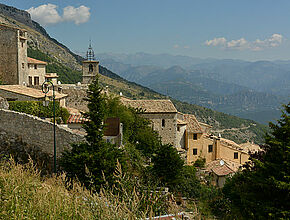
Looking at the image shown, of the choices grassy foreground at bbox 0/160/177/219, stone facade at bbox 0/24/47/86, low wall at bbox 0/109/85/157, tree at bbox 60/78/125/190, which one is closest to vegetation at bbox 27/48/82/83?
stone facade at bbox 0/24/47/86

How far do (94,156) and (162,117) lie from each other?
74.9 ft

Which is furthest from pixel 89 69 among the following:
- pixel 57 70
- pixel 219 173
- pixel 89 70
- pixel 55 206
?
pixel 57 70

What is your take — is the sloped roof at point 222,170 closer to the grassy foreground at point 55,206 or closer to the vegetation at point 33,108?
the vegetation at point 33,108

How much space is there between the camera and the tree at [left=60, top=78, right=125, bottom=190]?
1128cm

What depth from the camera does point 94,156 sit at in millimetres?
11586

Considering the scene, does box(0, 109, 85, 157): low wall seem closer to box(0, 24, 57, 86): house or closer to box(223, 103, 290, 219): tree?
box(223, 103, 290, 219): tree

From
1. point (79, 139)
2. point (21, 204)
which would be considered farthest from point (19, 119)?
point (21, 204)

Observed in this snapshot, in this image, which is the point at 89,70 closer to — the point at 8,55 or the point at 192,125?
the point at 8,55

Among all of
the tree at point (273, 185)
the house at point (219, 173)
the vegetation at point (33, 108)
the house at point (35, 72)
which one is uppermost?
the house at point (35, 72)

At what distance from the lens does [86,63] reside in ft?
121

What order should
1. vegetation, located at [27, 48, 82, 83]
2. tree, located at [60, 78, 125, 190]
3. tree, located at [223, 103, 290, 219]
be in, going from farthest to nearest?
vegetation, located at [27, 48, 82, 83], tree, located at [60, 78, 125, 190], tree, located at [223, 103, 290, 219]

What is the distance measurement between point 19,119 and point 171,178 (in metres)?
9.30

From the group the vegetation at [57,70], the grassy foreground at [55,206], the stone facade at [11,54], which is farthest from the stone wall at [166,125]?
the vegetation at [57,70]

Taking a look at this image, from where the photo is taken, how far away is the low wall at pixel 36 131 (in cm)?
1285
